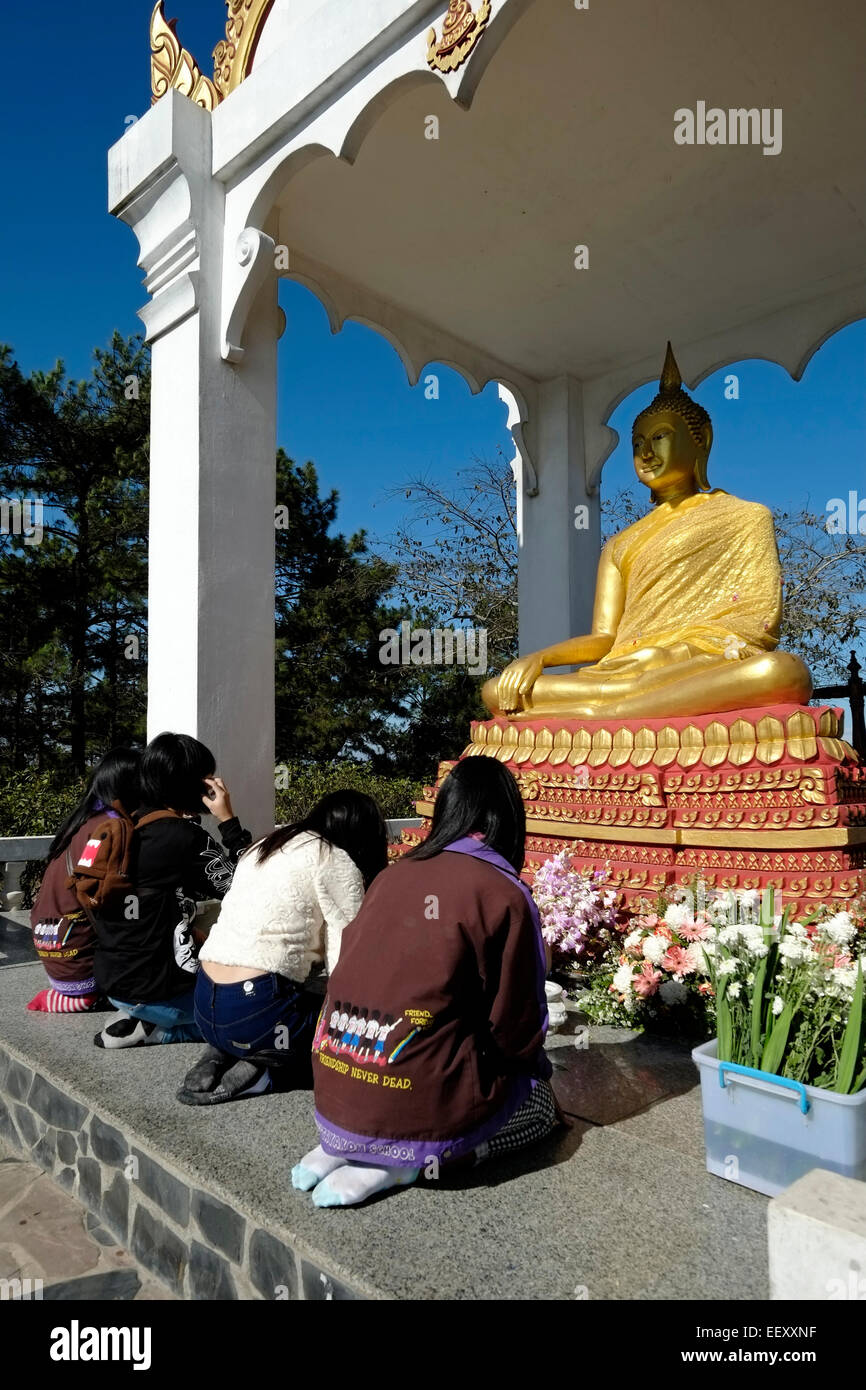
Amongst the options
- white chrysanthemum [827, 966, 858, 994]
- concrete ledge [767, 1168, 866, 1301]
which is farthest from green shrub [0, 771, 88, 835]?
concrete ledge [767, 1168, 866, 1301]

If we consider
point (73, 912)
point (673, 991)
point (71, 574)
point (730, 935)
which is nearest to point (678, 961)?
point (673, 991)

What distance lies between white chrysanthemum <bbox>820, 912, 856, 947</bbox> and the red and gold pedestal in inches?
50.9

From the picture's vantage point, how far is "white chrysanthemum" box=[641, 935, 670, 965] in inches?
116

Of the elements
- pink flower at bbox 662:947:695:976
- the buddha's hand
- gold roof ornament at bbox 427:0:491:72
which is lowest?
pink flower at bbox 662:947:695:976

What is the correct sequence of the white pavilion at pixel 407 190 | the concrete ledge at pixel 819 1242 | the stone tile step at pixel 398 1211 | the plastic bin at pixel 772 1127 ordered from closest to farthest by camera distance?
the concrete ledge at pixel 819 1242 → the stone tile step at pixel 398 1211 → the plastic bin at pixel 772 1127 → the white pavilion at pixel 407 190

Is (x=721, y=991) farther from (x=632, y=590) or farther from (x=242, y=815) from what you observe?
(x=632, y=590)

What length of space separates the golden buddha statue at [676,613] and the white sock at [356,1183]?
2975mm

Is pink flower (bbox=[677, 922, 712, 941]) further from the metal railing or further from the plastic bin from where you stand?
the metal railing

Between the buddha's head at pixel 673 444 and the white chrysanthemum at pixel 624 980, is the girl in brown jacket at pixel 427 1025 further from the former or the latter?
the buddha's head at pixel 673 444

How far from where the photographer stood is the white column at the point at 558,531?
783 cm

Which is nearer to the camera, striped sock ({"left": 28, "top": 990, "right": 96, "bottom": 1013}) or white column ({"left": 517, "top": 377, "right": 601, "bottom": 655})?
striped sock ({"left": 28, "top": 990, "right": 96, "bottom": 1013})

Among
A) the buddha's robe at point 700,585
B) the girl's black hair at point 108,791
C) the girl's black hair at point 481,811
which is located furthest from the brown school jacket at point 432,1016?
the buddha's robe at point 700,585
